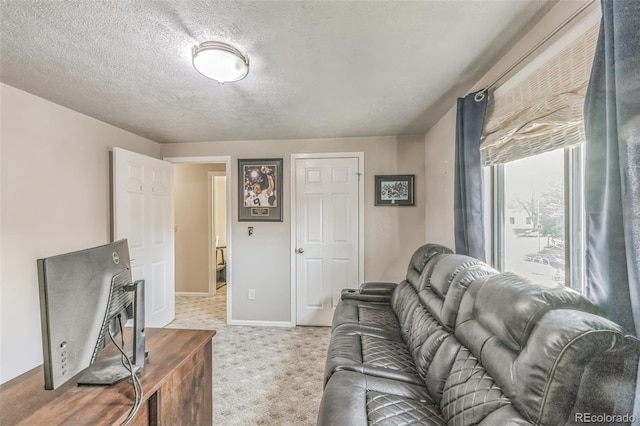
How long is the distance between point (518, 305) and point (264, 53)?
1.74 meters

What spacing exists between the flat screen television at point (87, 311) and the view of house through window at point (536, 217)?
195 centimetres

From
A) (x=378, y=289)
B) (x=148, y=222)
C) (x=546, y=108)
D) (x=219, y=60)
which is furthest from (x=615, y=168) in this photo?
(x=148, y=222)

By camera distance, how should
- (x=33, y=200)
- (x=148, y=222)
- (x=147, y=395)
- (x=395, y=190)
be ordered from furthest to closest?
1. (x=395, y=190)
2. (x=148, y=222)
3. (x=33, y=200)
4. (x=147, y=395)

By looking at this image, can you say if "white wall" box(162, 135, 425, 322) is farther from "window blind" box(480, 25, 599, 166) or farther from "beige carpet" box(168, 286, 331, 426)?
"window blind" box(480, 25, 599, 166)

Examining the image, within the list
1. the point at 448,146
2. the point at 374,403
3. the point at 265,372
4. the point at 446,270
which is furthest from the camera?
the point at 448,146

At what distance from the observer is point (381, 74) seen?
1820 millimetres

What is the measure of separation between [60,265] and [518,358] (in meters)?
1.48

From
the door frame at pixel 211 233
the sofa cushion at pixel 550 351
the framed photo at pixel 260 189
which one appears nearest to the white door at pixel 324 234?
the framed photo at pixel 260 189

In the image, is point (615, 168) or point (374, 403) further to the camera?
point (374, 403)

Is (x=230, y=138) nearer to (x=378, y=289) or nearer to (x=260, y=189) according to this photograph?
(x=260, y=189)

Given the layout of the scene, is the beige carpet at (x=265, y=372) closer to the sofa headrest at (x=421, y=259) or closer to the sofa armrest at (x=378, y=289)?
the sofa armrest at (x=378, y=289)

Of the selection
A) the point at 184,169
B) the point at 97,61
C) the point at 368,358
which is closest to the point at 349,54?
the point at 97,61

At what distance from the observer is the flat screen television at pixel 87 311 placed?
76 cm

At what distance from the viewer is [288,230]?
349 cm
